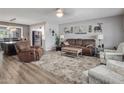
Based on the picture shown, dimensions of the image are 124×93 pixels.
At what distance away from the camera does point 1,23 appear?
6.28 metres

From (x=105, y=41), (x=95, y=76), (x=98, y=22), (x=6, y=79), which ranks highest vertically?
(x=98, y=22)

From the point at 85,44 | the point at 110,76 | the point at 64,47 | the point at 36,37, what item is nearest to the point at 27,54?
the point at 64,47

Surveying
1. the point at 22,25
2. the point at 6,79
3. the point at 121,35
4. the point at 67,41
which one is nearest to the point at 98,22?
the point at 121,35

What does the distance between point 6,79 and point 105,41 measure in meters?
5.19

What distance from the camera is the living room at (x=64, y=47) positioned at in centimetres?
240

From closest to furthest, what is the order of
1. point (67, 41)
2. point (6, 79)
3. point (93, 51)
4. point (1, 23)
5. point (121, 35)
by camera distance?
point (6, 79) → point (121, 35) → point (93, 51) → point (1, 23) → point (67, 41)

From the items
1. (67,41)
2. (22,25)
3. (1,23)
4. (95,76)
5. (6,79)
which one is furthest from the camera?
(22,25)

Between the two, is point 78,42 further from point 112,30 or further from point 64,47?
point 112,30

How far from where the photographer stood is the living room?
94.6 inches

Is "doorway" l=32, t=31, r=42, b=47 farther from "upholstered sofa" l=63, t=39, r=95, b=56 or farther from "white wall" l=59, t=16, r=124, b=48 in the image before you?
"white wall" l=59, t=16, r=124, b=48
